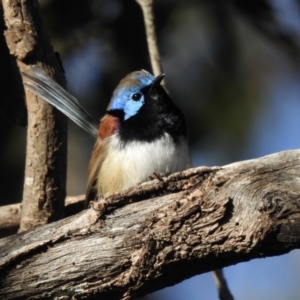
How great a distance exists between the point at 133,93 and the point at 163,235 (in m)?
1.51

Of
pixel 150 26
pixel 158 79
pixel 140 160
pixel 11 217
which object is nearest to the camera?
pixel 140 160

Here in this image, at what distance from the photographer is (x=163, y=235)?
135 inches

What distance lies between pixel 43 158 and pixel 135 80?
0.76 m

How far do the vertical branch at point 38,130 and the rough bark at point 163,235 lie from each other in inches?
35.0

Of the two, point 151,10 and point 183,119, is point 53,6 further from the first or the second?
point 183,119

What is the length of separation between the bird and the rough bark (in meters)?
0.78

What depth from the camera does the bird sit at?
4.39 m

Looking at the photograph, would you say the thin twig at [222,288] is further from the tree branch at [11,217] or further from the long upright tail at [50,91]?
the long upright tail at [50,91]

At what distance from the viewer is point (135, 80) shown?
15.7 feet

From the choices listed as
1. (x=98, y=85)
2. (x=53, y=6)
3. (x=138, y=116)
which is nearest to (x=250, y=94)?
(x=98, y=85)

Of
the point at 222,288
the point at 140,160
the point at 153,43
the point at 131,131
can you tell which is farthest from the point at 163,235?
the point at 153,43

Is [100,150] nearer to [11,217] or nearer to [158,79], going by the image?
[158,79]

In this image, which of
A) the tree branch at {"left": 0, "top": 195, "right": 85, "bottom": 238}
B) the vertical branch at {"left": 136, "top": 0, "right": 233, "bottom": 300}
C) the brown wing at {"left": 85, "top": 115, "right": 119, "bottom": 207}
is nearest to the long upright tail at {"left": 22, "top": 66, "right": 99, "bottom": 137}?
the brown wing at {"left": 85, "top": 115, "right": 119, "bottom": 207}

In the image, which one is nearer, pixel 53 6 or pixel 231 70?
pixel 53 6
